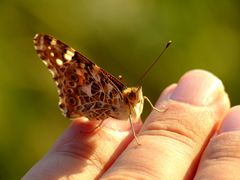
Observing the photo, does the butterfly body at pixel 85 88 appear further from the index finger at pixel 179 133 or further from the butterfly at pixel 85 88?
the index finger at pixel 179 133

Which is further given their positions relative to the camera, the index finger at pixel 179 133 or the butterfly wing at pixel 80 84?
the butterfly wing at pixel 80 84

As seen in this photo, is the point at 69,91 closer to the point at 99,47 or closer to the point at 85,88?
the point at 85,88

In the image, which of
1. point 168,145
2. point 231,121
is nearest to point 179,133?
point 168,145

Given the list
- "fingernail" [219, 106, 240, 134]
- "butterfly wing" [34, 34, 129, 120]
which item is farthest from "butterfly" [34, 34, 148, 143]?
"fingernail" [219, 106, 240, 134]

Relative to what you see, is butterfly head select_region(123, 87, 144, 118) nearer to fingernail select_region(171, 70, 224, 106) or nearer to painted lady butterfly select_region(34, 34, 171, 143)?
painted lady butterfly select_region(34, 34, 171, 143)

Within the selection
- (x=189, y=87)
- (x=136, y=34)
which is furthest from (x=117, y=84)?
(x=136, y=34)

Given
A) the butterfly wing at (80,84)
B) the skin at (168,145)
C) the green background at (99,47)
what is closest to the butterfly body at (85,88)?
the butterfly wing at (80,84)
